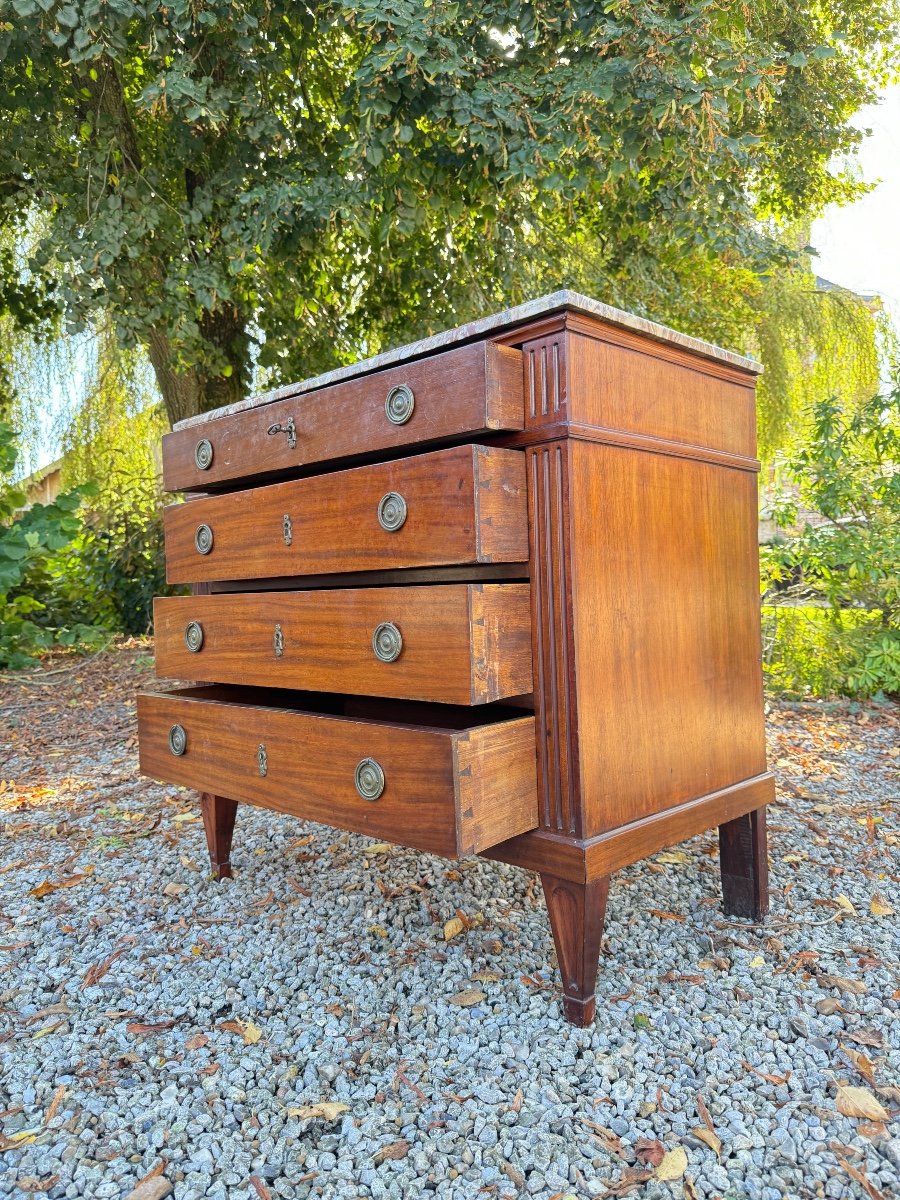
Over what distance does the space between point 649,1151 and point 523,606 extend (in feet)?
2.42

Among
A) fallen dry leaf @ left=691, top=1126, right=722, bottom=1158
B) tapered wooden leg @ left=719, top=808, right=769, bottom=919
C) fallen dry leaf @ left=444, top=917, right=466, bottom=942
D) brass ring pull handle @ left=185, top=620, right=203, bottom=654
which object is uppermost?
brass ring pull handle @ left=185, top=620, right=203, bottom=654

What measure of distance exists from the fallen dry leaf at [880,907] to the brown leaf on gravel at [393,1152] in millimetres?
1189

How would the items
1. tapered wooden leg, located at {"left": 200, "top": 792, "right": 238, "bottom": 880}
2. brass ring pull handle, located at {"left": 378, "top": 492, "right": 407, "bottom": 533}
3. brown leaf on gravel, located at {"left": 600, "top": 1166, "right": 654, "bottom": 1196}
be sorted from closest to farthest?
1. brown leaf on gravel, located at {"left": 600, "top": 1166, "right": 654, "bottom": 1196}
2. brass ring pull handle, located at {"left": 378, "top": 492, "right": 407, "bottom": 533}
3. tapered wooden leg, located at {"left": 200, "top": 792, "right": 238, "bottom": 880}

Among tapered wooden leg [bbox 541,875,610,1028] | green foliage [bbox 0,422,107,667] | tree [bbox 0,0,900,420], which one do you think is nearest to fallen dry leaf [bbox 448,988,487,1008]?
tapered wooden leg [bbox 541,875,610,1028]

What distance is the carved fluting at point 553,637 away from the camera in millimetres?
1264

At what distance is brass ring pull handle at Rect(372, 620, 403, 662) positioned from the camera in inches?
52.2

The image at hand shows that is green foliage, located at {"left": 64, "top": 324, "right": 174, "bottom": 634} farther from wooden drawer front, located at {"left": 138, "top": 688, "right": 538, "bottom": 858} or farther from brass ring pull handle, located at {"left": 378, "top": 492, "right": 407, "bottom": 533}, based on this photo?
brass ring pull handle, located at {"left": 378, "top": 492, "right": 407, "bottom": 533}

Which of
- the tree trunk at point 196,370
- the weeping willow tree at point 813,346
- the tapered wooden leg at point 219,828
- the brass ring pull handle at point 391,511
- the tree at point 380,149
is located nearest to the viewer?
the brass ring pull handle at point 391,511

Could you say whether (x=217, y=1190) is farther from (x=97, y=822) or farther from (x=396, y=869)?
(x=97, y=822)

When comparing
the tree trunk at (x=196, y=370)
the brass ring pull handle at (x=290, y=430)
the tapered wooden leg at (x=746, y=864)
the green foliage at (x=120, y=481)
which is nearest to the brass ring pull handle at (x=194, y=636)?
the brass ring pull handle at (x=290, y=430)

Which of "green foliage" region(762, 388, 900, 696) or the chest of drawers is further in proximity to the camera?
"green foliage" region(762, 388, 900, 696)

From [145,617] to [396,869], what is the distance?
481cm

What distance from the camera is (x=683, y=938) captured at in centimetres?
168

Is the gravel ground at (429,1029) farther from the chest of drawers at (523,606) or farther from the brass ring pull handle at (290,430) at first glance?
the brass ring pull handle at (290,430)
